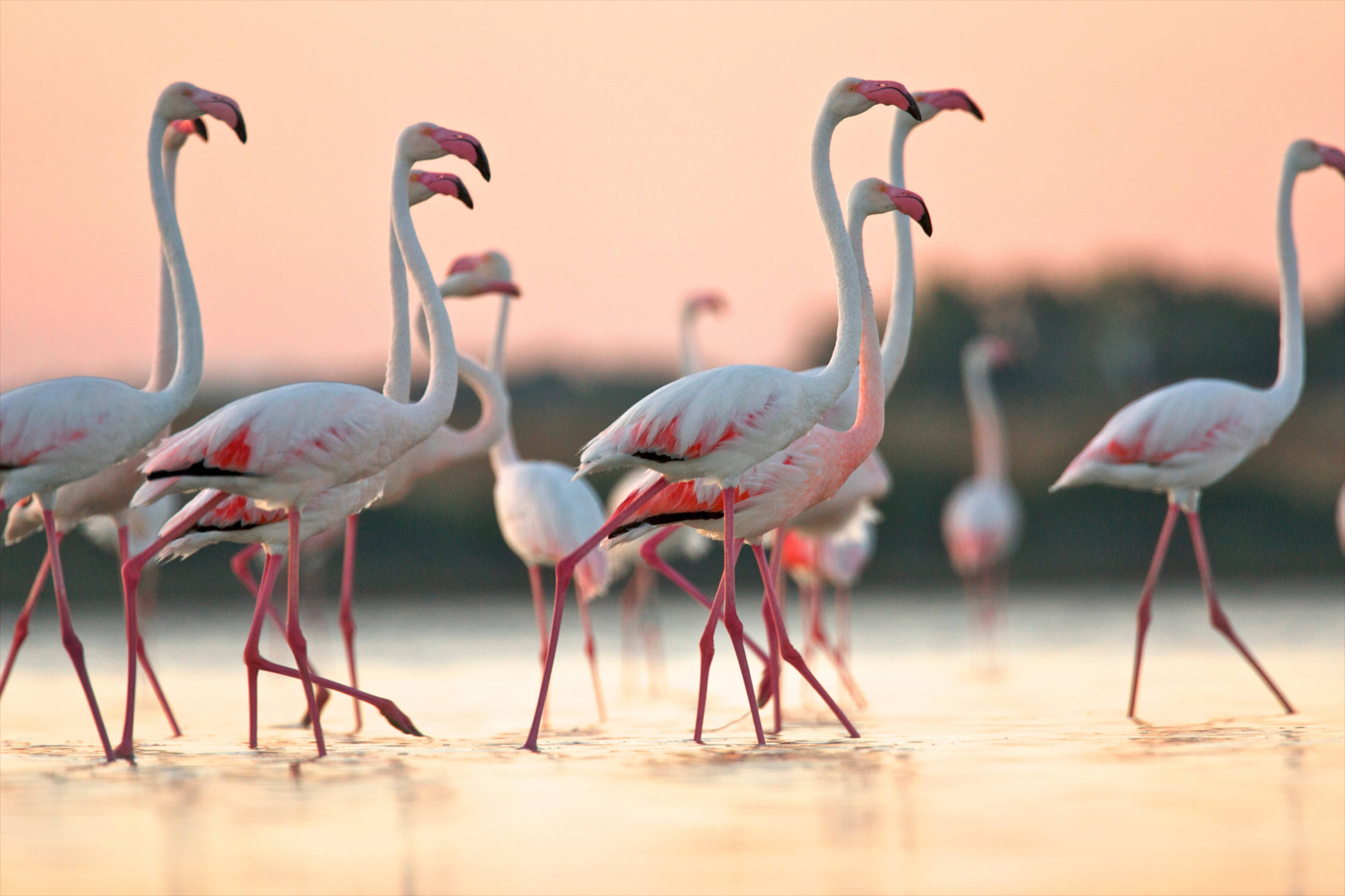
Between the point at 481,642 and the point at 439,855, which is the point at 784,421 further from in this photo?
the point at 481,642

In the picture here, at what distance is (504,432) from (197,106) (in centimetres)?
292

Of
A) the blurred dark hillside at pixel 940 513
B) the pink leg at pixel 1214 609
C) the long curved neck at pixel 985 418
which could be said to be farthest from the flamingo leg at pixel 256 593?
the blurred dark hillside at pixel 940 513

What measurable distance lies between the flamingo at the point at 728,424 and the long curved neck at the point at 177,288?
1687 mm

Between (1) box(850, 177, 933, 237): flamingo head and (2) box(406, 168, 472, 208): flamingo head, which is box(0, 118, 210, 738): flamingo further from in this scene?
(1) box(850, 177, 933, 237): flamingo head

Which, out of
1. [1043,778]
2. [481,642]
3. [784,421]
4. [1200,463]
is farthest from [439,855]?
[481,642]

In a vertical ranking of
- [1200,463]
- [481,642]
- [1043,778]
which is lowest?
[481,642]

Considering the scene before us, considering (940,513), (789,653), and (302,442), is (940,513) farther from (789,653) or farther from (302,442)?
(302,442)

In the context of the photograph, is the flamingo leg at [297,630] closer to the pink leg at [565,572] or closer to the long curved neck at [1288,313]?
the pink leg at [565,572]

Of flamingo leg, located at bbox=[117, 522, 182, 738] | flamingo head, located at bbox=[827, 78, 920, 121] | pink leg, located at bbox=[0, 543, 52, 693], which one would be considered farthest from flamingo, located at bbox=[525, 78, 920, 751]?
pink leg, located at bbox=[0, 543, 52, 693]

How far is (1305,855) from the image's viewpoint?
14.3 feet

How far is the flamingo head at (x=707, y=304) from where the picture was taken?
11.9 m

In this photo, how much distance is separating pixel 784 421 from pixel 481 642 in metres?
7.44

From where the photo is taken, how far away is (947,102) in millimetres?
8422

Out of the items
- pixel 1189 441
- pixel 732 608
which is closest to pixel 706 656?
pixel 732 608
